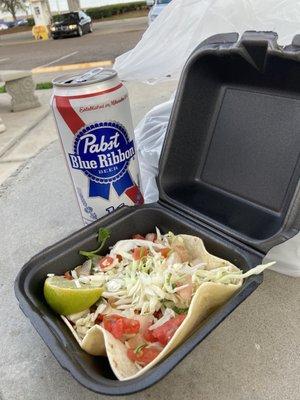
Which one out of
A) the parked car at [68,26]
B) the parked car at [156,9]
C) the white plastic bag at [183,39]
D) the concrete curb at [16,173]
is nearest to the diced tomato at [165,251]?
the white plastic bag at [183,39]

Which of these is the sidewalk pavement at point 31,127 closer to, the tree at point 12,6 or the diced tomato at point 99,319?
the diced tomato at point 99,319

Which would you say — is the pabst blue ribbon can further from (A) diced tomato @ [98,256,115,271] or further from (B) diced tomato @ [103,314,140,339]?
(B) diced tomato @ [103,314,140,339]

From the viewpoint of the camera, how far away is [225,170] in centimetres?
126

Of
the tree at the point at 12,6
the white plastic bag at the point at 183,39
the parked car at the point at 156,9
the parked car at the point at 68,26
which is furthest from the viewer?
the tree at the point at 12,6

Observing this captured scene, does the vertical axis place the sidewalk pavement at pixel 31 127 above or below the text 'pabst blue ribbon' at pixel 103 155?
below

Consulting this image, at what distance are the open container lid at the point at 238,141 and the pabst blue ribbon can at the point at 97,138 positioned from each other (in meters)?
0.13

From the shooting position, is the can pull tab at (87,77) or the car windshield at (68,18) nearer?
the can pull tab at (87,77)

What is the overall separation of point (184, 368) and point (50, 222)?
3.00 feet

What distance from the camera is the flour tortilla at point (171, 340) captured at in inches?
30.9

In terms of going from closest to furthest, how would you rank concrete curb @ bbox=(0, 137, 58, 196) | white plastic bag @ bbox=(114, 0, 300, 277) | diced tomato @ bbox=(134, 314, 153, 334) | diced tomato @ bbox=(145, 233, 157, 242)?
diced tomato @ bbox=(134, 314, 153, 334)
diced tomato @ bbox=(145, 233, 157, 242)
white plastic bag @ bbox=(114, 0, 300, 277)
concrete curb @ bbox=(0, 137, 58, 196)

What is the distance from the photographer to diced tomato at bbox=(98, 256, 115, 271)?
3.53 feet

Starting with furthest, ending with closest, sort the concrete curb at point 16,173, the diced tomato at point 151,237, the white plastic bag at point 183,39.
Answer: the concrete curb at point 16,173
the white plastic bag at point 183,39
the diced tomato at point 151,237

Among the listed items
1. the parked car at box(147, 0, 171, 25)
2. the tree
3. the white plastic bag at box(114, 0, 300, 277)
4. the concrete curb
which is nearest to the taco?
the white plastic bag at box(114, 0, 300, 277)

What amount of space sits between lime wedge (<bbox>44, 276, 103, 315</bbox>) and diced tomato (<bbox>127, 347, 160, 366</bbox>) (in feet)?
0.56
